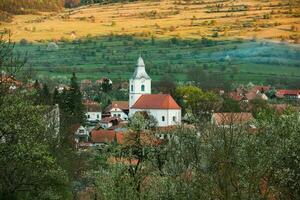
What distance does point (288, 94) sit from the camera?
112m

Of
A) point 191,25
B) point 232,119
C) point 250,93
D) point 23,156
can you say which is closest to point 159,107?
point 250,93

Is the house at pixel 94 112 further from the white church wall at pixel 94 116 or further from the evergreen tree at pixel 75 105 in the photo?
the evergreen tree at pixel 75 105

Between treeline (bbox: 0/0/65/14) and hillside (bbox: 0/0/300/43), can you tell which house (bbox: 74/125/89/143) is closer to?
treeline (bbox: 0/0/65/14)

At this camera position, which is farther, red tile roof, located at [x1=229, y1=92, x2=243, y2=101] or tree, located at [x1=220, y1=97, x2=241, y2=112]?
red tile roof, located at [x1=229, y1=92, x2=243, y2=101]

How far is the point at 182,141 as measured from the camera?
34.2 m

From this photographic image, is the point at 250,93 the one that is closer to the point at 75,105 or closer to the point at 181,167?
the point at 75,105

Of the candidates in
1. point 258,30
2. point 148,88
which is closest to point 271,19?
point 258,30

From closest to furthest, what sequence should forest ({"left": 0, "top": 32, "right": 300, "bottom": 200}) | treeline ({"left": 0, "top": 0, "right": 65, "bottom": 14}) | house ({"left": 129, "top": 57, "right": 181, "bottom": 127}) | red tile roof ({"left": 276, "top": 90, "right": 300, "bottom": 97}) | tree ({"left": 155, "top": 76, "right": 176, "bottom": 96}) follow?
forest ({"left": 0, "top": 32, "right": 300, "bottom": 200})
house ({"left": 129, "top": 57, "right": 181, "bottom": 127})
tree ({"left": 155, "top": 76, "right": 176, "bottom": 96})
red tile roof ({"left": 276, "top": 90, "right": 300, "bottom": 97})
treeline ({"left": 0, "top": 0, "right": 65, "bottom": 14})

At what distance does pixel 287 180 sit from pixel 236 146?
7.78 ft

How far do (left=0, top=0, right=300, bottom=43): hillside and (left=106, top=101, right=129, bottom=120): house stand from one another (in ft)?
266

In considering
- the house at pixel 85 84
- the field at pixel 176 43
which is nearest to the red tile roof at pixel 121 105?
the house at pixel 85 84

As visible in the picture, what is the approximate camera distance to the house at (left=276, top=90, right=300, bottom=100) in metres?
110

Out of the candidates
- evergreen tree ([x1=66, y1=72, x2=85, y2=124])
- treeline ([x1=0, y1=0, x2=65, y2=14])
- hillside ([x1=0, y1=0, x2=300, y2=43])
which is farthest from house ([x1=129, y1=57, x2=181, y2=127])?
hillside ([x1=0, y1=0, x2=300, y2=43])

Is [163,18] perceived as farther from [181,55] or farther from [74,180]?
[74,180]
